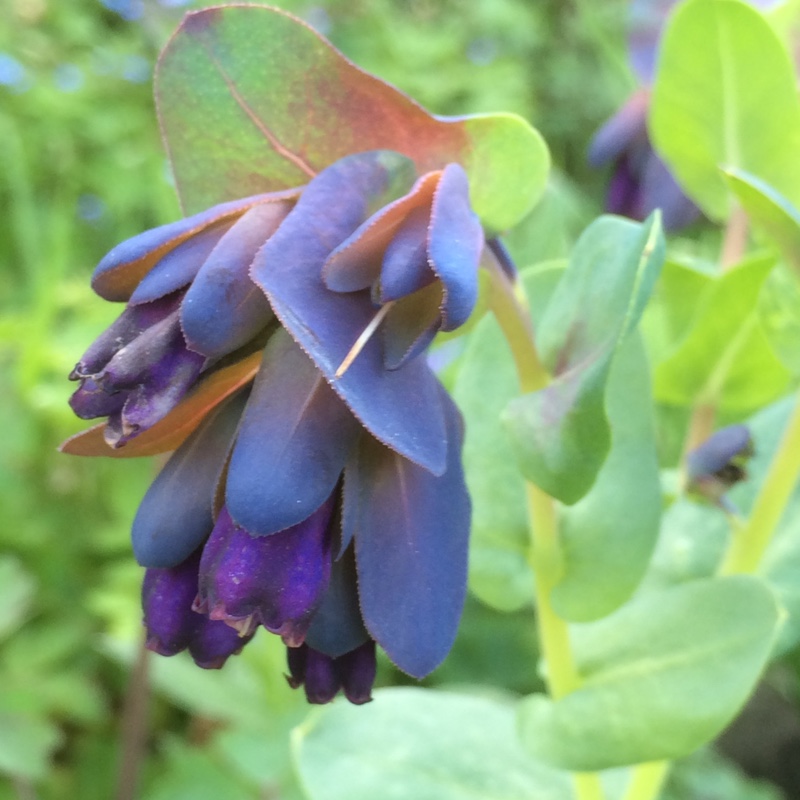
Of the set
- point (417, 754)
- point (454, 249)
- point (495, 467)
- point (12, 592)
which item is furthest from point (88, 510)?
point (454, 249)

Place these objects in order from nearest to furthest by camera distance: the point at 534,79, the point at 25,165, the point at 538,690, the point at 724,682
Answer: the point at 724,682 → the point at 538,690 → the point at 25,165 → the point at 534,79

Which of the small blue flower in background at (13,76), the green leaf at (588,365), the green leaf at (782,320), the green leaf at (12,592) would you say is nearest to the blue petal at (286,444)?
the green leaf at (588,365)

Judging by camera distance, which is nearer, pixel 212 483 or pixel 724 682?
pixel 212 483

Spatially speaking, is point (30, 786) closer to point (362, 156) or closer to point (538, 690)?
point (538, 690)

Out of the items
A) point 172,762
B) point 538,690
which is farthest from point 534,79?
point 172,762

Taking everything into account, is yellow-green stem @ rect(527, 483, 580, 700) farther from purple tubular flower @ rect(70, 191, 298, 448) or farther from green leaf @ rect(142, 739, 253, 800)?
green leaf @ rect(142, 739, 253, 800)

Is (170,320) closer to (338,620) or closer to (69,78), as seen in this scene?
(338,620)

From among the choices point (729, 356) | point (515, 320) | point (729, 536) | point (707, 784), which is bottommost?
point (707, 784)

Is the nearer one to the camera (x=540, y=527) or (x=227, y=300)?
(x=227, y=300)
